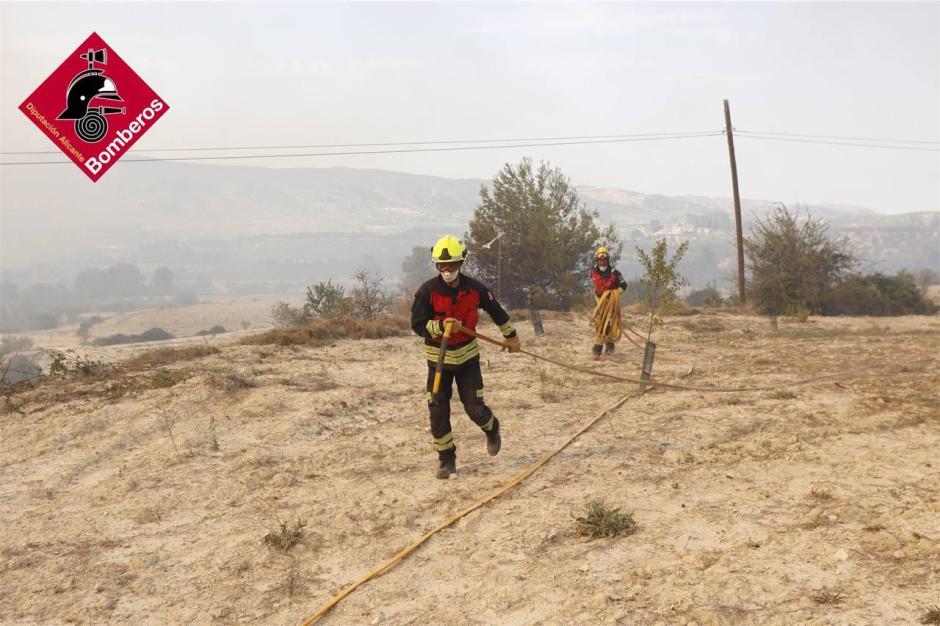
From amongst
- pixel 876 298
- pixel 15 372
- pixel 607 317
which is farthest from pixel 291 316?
pixel 876 298

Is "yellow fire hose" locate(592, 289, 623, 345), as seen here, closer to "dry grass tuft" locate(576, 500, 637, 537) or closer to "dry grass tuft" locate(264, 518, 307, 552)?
"dry grass tuft" locate(576, 500, 637, 537)

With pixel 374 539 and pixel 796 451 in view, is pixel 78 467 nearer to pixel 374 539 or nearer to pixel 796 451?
pixel 374 539

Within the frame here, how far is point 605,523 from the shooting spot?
5.07 metres

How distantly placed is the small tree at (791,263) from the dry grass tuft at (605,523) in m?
24.4

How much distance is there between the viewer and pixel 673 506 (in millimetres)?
5543

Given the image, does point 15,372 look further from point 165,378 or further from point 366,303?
point 165,378

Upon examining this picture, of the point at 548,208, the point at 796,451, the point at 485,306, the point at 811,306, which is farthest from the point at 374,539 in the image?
the point at 548,208

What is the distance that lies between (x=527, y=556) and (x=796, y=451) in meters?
3.62

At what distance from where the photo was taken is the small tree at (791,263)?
27.2 metres

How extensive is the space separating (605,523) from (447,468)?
6.39ft

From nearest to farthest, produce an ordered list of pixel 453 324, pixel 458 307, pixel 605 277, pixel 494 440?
pixel 453 324
pixel 458 307
pixel 494 440
pixel 605 277

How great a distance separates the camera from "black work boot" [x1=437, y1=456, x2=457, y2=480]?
650 cm

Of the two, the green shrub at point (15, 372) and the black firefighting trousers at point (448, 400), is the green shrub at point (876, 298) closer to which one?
the black firefighting trousers at point (448, 400)

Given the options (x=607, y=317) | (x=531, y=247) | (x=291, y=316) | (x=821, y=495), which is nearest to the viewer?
(x=821, y=495)
